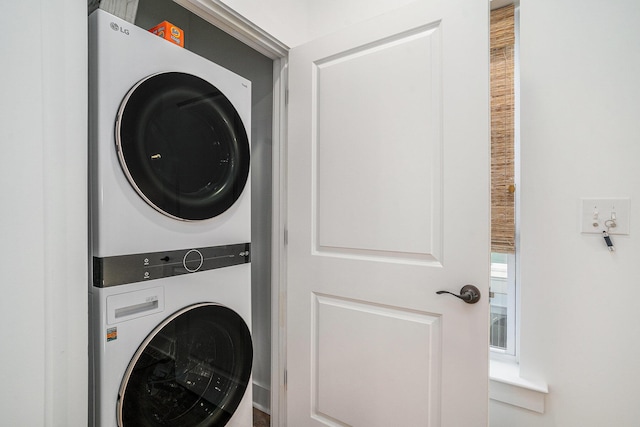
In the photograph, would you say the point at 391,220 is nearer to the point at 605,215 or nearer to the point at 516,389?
the point at 605,215

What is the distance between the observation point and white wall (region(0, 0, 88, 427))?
2.43ft

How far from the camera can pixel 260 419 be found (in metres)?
1.83

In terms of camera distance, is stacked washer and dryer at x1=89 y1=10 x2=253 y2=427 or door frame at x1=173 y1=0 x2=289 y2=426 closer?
stacked washer and dryer at x1=89 y1=10 x2=253 y2=427

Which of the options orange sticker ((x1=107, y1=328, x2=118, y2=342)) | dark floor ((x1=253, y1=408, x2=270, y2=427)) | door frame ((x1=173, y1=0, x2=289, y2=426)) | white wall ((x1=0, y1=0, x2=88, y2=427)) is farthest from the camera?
dark floor ((x1=253, y1=408, x2=270, y2=427))

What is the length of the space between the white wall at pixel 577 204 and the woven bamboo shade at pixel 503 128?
0.38 feet

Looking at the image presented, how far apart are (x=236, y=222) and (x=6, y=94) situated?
2.52 ft

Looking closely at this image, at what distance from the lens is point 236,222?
129cm

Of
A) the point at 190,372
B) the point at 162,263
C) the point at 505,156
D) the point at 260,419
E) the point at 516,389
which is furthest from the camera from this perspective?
the point at 260,419

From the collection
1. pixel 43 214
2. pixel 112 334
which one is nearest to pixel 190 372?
pixel 112 334

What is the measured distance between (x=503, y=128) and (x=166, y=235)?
4.98ft

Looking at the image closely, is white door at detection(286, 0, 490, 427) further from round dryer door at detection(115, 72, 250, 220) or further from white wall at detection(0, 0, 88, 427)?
white wall at detection(0, 0, 88, 427)

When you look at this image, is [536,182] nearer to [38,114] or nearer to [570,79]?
[570,79]

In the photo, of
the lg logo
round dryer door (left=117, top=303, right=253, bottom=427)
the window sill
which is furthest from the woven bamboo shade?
the lg logo

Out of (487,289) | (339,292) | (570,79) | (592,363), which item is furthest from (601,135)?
(339,292)
